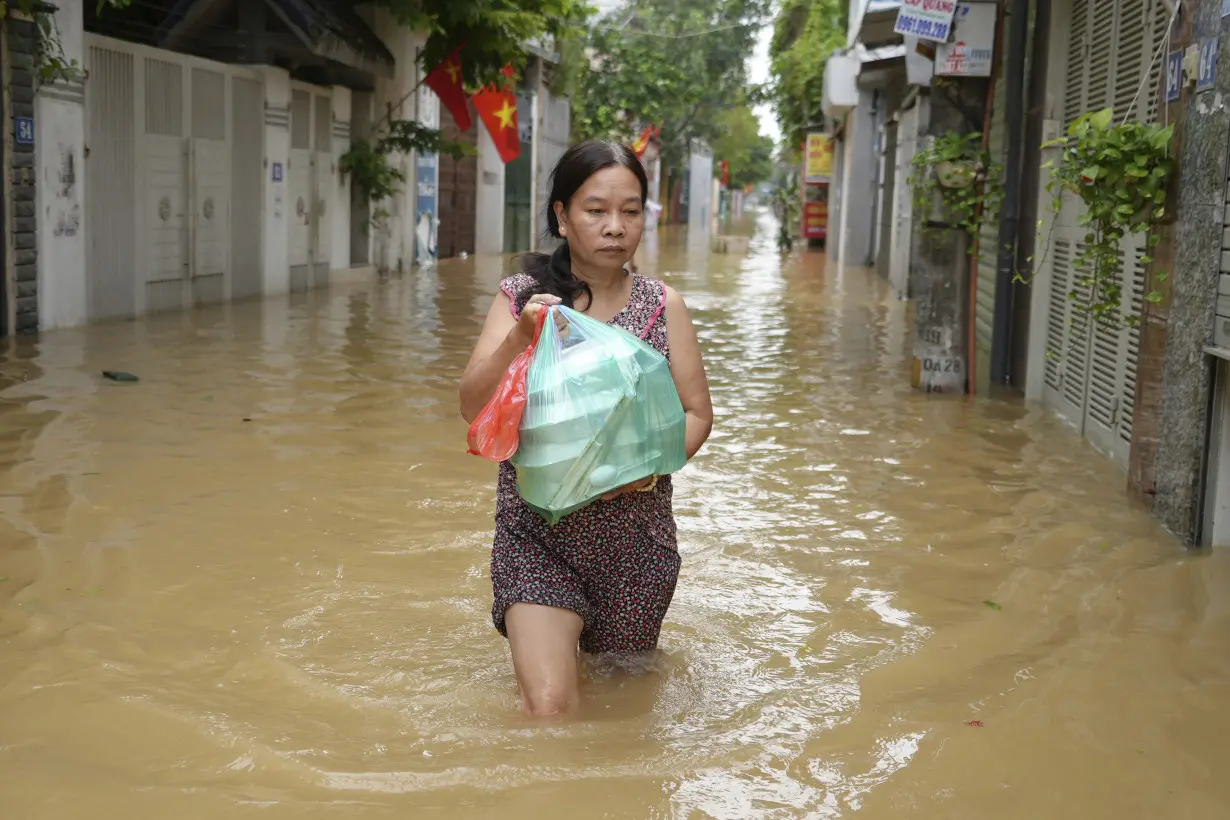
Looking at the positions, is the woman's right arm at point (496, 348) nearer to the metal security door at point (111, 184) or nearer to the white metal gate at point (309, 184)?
the metal security door at point (111, 184)

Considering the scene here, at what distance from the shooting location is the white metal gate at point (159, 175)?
12.4 metres

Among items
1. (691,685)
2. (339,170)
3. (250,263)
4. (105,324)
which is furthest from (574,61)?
(691,685)

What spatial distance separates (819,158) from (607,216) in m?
31.8

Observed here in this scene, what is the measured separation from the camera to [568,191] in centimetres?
345

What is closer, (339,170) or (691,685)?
(691,685)

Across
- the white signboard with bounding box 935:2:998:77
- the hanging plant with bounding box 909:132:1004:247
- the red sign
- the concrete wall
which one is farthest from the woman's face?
the red sign

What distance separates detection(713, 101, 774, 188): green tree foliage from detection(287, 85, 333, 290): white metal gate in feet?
170

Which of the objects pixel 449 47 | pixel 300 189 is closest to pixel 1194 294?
pixel 300 189

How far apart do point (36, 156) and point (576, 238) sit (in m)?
9.05

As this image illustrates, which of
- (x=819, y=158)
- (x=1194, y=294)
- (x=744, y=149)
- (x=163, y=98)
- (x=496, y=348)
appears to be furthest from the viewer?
(x=744, y=149)

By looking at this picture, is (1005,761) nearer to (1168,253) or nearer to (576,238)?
(576,238)

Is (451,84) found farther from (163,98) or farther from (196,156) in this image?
(163,98)

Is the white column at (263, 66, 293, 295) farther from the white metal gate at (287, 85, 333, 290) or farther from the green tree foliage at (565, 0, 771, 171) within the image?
the green tree foliage at (565, 0, 771, 171)

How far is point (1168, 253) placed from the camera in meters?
5.42
